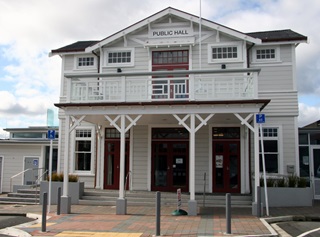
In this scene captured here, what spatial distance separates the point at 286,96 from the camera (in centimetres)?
1611

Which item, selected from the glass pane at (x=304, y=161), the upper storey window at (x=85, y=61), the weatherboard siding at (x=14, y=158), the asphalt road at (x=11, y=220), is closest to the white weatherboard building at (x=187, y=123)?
the upper storey window at (x=85, y=61)

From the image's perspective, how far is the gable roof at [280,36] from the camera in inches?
627

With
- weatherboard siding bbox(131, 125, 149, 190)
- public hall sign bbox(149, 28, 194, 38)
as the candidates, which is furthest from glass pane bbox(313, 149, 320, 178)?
public hall sign bbox(149, 28, 194, 38)

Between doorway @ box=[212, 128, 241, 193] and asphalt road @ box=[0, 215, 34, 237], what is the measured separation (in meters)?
7.99

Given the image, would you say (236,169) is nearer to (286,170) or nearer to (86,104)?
(286,170)

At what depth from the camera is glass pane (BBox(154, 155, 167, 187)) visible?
53.7 feet

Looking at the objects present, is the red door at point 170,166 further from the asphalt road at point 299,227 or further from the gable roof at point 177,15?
the asphalt road at point 299,227

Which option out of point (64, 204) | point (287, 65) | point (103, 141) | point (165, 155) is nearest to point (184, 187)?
point (165, 155)

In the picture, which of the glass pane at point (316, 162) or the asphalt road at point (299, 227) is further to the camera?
the glass pane at point (316, 162)

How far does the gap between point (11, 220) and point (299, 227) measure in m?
8.61

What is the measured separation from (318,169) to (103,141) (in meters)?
10.1

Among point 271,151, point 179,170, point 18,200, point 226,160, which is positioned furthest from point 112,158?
point 271,151

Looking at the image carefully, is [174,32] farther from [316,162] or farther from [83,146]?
[316,162]

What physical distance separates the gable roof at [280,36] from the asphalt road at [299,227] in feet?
27.9
